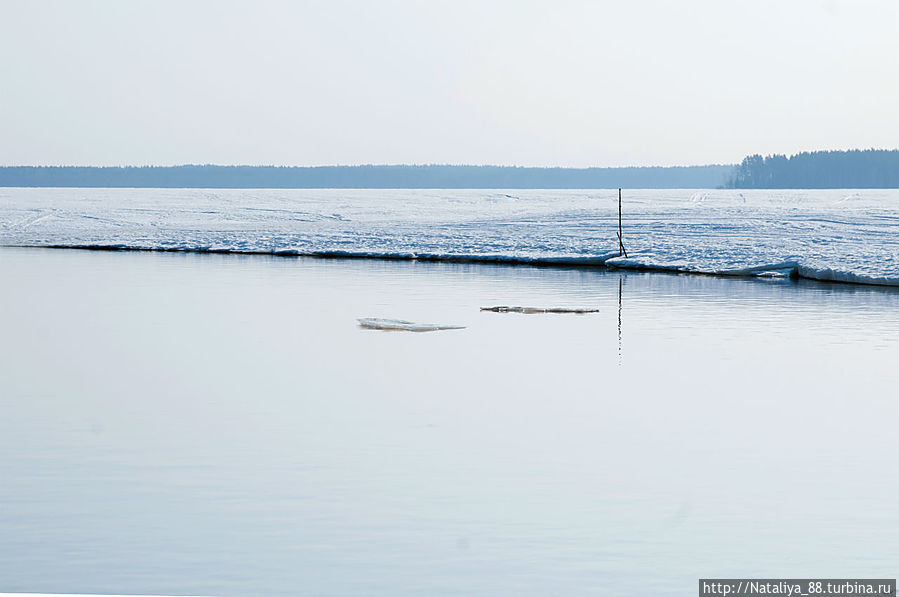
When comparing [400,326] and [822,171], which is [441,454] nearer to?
[400,326]

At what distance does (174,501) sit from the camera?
8859 mm

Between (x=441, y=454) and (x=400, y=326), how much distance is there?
9.82 m

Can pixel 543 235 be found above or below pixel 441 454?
below

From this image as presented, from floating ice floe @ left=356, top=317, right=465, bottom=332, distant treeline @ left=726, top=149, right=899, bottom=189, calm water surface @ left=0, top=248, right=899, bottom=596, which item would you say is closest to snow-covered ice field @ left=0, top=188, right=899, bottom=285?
floating ice floe @ left=356, top=317, right=465, bottom=332

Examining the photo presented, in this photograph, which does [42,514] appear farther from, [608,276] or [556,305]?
[608,276]

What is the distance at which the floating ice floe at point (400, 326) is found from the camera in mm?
20031

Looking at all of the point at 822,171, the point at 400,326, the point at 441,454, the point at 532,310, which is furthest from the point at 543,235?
the point at 822,171

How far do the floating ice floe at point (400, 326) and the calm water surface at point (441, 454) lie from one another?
44 centimetres

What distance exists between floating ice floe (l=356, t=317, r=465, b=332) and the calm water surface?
0.44m

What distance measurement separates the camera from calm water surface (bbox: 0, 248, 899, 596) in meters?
7.52

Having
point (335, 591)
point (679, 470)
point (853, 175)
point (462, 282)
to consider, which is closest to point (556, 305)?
point (462, 282)

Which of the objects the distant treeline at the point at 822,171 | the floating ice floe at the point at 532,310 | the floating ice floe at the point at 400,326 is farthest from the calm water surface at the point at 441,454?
the distant treeline at the point at 822,171

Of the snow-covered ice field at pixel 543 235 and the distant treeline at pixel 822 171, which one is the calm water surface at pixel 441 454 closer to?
the snow-covered ice field at pixel 543 235

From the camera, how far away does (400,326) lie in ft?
66.6
